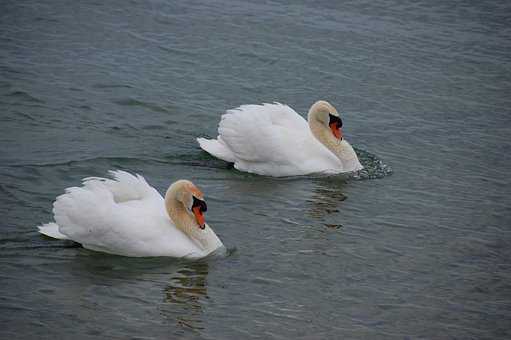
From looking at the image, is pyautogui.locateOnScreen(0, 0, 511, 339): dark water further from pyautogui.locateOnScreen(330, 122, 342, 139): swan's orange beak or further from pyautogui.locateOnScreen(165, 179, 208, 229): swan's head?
pyautogui.locateOnScreen(330, 122, 342, 139): swan's orange beak

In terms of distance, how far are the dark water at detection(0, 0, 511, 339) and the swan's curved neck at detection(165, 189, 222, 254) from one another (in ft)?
0.76

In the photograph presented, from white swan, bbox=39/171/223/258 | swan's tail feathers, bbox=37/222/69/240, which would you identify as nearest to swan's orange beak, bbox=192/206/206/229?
white swan, bbox=39/171/223/258

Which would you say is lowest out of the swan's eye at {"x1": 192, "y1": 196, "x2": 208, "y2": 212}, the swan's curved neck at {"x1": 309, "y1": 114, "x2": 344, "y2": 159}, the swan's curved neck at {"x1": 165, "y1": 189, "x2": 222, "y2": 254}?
the swan's curved neck at {"x1": 165, "y1": 189, "x2": 222, "y2": 254}

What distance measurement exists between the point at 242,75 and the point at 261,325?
8.56m

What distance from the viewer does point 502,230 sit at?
38.8ft

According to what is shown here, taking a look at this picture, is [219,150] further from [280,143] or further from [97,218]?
[97,218]

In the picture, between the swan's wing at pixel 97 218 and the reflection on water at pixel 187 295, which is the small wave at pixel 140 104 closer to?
the swan's wing at pixel 97 218

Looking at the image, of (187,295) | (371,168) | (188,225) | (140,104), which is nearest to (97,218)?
(188,225)

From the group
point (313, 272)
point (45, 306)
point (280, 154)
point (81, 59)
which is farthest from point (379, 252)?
point (81, 59)

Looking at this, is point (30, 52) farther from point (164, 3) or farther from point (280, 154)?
point (280, 154)

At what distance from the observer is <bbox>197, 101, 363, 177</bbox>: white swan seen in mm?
13094

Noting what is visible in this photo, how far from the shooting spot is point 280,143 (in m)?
13.2

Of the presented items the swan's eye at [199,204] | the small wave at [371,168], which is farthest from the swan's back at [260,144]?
the swan's eye at [199,204]

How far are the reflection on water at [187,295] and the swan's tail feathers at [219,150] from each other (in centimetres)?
330
